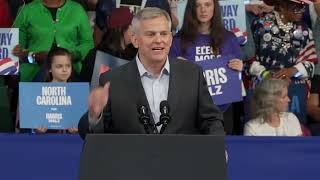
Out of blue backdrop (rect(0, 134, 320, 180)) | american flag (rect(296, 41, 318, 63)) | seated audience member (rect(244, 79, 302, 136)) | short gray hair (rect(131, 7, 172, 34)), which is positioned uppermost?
short gray hair (rect(131, 7, 172, 34))

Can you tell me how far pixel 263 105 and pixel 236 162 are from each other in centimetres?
97

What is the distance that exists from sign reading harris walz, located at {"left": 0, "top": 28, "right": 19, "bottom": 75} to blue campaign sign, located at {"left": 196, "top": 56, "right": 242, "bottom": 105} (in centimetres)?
150

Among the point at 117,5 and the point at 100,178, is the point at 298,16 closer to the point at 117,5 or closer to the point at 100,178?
the point at 117,5

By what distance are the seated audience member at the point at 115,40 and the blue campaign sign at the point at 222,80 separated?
69 cm

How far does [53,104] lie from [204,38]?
1.29m

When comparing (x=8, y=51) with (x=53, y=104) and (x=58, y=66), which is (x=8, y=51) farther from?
(x=53, y=104)

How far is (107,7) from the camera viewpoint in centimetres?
617

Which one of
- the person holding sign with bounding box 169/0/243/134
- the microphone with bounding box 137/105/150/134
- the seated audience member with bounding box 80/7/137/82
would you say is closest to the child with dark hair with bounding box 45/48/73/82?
the seated audience member with bounding box 80/7/137/82

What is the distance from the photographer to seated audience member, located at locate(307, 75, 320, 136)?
19.0ft

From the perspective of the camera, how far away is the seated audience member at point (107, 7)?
234 inches

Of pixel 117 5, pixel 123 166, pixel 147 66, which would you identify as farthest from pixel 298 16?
pixel 123 166

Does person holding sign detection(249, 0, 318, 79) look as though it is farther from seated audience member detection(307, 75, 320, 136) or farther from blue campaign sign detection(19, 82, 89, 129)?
blue campaign sign detection(19, 82, 89, 129)

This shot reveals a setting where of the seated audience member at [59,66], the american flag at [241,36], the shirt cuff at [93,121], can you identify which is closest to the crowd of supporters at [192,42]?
the seated audience member at [59,66]

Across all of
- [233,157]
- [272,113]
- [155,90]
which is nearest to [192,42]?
[272,113]
